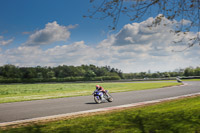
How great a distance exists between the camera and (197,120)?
6.12 meters

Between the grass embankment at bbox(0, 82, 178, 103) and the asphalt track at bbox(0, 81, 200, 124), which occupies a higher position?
the asphalt track at bbox(0, 81, 200, 124)

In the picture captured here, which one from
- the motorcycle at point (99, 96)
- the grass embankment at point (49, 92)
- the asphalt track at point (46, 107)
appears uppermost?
the motorcycle at point (99, 96)

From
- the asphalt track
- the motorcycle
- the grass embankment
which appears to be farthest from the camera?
the grass embankment

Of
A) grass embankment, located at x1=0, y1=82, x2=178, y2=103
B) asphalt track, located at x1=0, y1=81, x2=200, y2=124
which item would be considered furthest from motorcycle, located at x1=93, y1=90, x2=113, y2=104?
grass embankment, located at x1=0, y1=82, x2=178, y2=103

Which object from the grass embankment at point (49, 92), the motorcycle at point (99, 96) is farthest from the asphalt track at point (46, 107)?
the grass embankment at point (49, 92)

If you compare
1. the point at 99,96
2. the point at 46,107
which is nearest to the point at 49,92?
the point at 99,96

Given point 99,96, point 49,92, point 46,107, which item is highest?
point 99,96

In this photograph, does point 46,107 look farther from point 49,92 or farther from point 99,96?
point 49,92

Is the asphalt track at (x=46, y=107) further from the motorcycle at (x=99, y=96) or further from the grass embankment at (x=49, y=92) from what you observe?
the grass embankment at (x=49, y=92)

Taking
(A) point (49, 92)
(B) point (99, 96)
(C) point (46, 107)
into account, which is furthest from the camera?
(A) point (49, 92)

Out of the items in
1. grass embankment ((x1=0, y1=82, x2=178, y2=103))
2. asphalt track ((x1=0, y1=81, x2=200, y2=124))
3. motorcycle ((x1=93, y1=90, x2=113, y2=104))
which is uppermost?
motorcycle ((x1=93, y1=90, x2=113, y2=104))

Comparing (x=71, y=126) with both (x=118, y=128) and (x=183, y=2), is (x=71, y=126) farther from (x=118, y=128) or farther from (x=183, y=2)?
(x=183, y=2)

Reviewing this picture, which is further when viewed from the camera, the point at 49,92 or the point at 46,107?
the point at 49,92

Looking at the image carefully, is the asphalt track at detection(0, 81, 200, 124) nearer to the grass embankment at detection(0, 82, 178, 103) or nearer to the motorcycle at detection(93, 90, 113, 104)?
the motorcycle at detection(93, 90, 113, 104)
